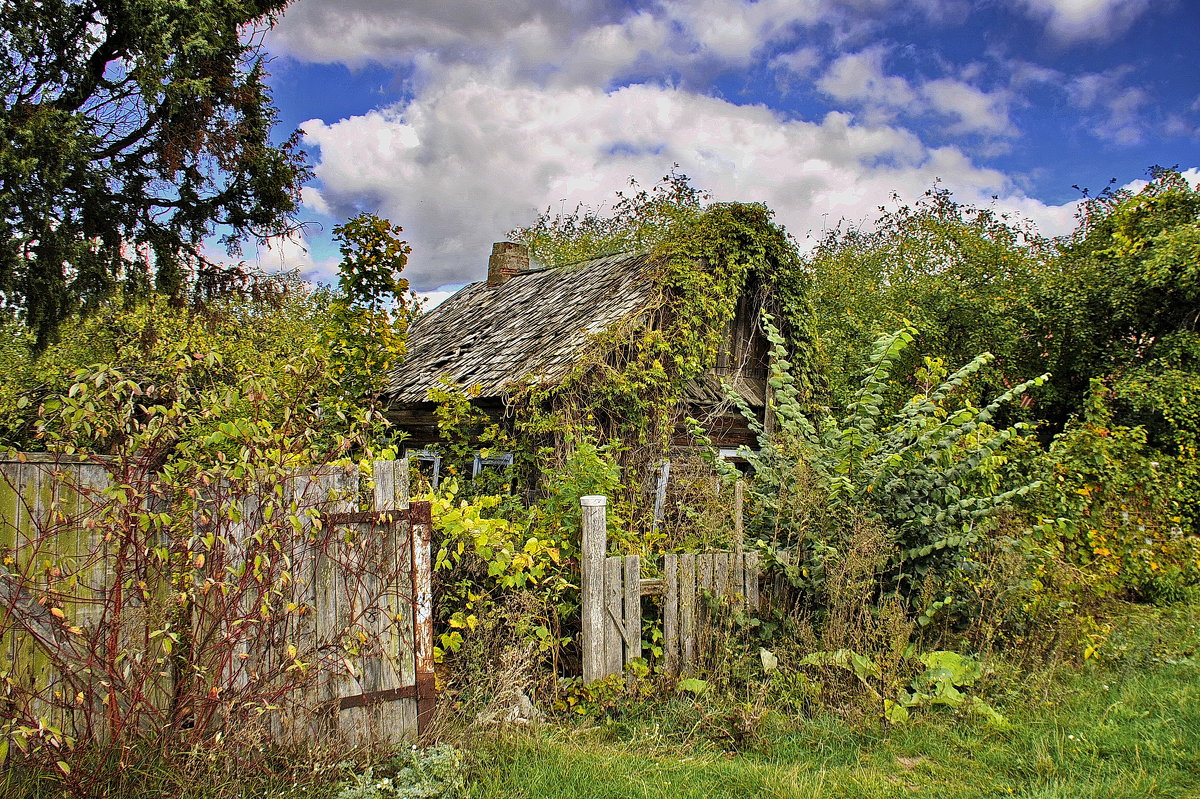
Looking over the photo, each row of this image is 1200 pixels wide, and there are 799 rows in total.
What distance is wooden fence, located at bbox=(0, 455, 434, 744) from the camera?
3.81m

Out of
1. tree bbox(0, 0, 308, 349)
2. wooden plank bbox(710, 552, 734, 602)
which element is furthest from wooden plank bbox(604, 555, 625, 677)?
tree bbox(0, 0, 308, 349)

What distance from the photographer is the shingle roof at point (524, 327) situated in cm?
870

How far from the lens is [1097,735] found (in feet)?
16.4

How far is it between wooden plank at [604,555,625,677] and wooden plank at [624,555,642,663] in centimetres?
5

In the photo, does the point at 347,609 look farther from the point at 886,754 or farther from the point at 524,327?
the point at 524,327

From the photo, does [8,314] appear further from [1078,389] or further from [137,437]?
[1078,389]

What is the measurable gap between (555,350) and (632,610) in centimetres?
379

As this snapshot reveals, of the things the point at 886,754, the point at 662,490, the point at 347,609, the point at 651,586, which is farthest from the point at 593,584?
the point at 662,490

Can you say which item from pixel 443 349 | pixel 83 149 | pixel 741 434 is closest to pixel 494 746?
pixel 741 434

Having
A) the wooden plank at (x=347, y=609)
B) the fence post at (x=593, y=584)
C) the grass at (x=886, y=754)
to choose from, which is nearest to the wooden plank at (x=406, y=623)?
the wooden plank at (x=347, y=609)

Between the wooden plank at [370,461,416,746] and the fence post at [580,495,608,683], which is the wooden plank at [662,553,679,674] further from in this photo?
the wooden plank at [370,461,416,746]

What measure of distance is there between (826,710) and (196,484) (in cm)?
435

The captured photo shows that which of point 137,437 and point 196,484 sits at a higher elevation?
point 137,437

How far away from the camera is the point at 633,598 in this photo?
566 cm
